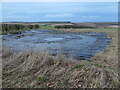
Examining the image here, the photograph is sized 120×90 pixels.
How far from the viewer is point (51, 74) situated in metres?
6.18

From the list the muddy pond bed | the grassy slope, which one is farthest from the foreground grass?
the muddy pond bed

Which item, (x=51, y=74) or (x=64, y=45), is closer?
(x=51, y=74)

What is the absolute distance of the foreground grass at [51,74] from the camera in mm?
5422

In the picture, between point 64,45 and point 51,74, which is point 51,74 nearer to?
point 51,74

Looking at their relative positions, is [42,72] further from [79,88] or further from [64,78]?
[79,88]

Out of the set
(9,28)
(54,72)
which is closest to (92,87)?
(54,72)

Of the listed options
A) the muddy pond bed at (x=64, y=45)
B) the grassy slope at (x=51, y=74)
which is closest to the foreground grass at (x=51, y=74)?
the grassy slope at (x=51, y=74)

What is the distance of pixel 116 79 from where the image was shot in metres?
5.58

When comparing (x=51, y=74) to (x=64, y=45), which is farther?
(x=64, y=45)

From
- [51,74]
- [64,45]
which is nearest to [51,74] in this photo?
[51,74]

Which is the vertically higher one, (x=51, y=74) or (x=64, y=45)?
(x=64, y=45)

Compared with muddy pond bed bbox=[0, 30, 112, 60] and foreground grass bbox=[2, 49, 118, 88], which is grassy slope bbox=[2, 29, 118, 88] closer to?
foreground grass bbox=[2, 49, 118, 88]

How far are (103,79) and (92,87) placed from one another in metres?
0.59

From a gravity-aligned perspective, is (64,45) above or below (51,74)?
above
